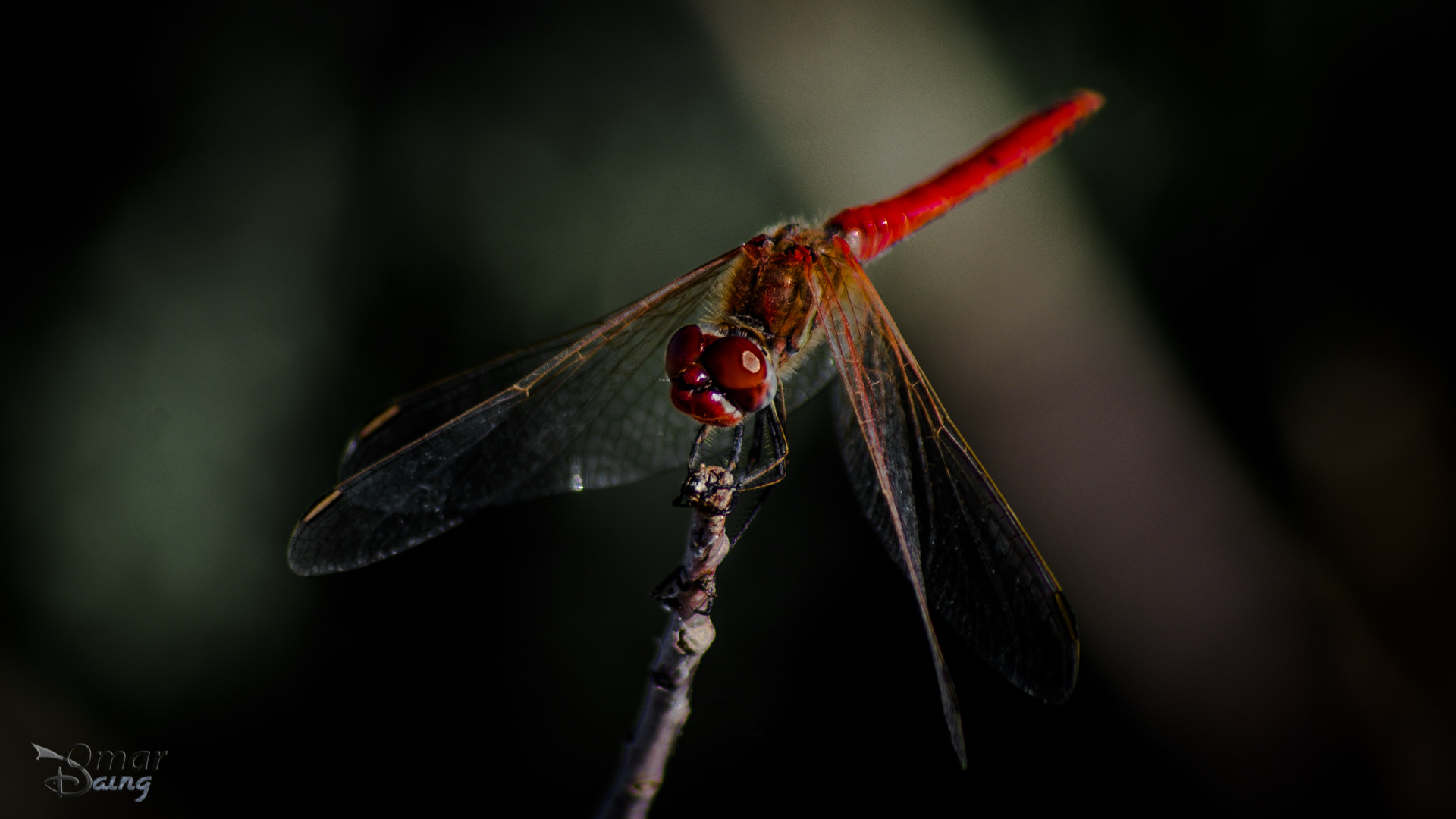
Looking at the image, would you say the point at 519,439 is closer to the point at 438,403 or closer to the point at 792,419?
the point at 438,403

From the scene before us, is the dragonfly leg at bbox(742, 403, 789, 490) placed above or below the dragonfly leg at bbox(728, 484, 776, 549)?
above

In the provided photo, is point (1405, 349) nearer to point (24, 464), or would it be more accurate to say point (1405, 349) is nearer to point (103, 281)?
point (103, 281)

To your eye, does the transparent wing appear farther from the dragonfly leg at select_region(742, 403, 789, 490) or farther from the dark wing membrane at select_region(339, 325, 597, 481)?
the dark wing membrane at select_region(339, 325, 597, 481)

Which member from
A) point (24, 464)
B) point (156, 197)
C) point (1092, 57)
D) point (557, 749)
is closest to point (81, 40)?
point (156, 197)

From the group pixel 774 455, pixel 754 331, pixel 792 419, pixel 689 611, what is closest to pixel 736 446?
pixel 774 455

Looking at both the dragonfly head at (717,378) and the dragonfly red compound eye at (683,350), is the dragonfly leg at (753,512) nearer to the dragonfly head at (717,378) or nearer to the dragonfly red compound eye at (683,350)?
the dragonfly head at (717,378)

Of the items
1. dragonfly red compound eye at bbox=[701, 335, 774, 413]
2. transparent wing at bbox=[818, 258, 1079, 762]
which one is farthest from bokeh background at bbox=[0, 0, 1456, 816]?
dragonfly red compound eye at bbox=[701, 335, 774, 413]

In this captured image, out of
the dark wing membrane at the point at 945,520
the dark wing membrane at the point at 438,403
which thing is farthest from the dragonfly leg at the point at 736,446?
the dark wing membrane at the point at 438,403
